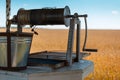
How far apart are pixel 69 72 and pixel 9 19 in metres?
0.72

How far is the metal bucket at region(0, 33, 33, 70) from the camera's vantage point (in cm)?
238

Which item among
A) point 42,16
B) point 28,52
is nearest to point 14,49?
point 28,52

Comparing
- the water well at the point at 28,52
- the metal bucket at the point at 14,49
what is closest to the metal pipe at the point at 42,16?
the water well at the point at 28,52

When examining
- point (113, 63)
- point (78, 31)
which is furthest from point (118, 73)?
point (78, 31)

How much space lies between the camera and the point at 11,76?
2439 millimetres

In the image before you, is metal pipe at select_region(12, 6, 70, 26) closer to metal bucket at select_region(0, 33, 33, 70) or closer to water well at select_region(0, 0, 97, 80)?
water well at select_region(0, 0, 97, 80)

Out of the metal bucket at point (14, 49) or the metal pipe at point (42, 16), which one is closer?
the metal bucket at point (14, 49)

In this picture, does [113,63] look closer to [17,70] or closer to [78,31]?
[78,31]

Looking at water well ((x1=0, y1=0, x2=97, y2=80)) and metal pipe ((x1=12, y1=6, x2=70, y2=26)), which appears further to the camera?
metal pipe ((x1=12, y1=6, x2=70, y2=26))

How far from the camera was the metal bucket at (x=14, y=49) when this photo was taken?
2.38 meters

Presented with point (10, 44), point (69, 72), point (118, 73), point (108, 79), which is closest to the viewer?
point (10, 44)

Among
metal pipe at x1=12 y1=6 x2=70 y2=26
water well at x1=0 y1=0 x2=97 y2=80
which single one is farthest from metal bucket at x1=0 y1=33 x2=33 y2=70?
metal pipe at x1=12 y1=6 x2=70 y2=26

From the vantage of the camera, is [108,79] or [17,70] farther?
[108,79]

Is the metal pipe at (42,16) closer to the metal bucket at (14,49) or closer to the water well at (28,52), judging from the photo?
the water well at (28,52)
